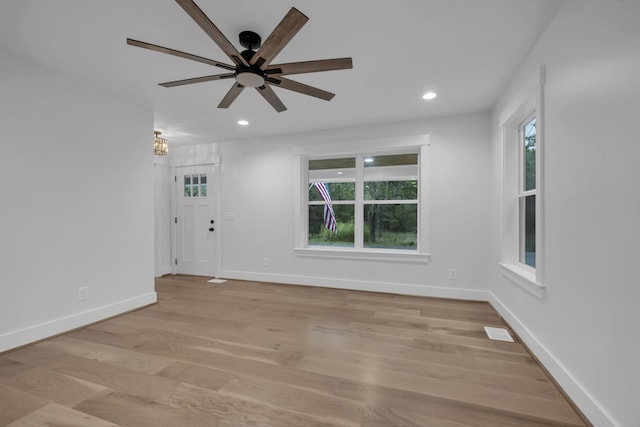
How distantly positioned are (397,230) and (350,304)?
1.35 meters

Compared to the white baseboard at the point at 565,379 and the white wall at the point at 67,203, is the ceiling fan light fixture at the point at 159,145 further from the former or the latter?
the white baseboard at the point at 565,379

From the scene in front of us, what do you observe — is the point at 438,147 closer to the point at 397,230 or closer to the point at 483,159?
the point at 483,159

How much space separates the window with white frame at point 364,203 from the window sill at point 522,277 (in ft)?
3.65

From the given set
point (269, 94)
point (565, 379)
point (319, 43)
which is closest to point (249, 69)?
point (269, 94)

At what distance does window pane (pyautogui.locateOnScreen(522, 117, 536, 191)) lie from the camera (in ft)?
8.94

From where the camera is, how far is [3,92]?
2387mm

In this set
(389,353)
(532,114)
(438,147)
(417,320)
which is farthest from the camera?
(438,147)

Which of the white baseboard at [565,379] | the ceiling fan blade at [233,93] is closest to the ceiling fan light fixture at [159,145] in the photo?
the ceiling fan blade at [233,93]

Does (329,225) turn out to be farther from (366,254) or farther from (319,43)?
(319,43)

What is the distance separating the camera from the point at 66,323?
2793 millimetres

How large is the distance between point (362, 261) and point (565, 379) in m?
2.71

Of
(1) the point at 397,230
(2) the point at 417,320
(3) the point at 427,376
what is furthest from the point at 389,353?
(1) the point at 397,230

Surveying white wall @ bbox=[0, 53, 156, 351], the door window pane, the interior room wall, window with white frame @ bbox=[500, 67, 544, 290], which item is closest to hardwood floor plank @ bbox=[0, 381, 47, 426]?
white wall @ bbox=[0, 53, 156, 351]

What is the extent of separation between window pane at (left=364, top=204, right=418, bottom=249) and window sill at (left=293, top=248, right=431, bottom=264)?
170mm
